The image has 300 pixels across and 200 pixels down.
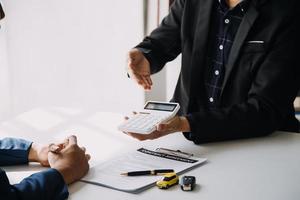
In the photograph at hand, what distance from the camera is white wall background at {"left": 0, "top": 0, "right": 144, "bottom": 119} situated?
2701 millimetres

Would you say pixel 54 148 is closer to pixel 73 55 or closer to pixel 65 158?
pixel 65 158

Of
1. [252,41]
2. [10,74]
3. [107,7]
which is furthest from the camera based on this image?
[10,74]

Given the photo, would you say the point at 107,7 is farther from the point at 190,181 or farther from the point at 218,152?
the point at 190,181

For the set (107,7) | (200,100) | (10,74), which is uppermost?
(107,7)

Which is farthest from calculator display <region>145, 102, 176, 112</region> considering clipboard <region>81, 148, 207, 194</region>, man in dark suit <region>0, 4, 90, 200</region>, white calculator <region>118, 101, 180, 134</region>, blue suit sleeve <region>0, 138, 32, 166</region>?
blue suit sleeve <region>0, 138, 32, 166</region>

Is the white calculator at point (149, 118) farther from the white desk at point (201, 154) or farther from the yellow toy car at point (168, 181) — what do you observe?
the yellow toy car at point (168, 181)

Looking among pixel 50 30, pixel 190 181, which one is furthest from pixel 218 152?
pixel 50 30

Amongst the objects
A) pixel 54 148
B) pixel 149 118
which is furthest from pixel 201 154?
pixel 54 148

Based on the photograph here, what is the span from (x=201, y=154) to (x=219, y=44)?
534 millimetres

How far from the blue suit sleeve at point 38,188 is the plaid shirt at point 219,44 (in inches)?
31.5

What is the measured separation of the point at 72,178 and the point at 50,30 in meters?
1.97

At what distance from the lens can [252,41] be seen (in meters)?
1.47

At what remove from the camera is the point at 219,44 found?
5.25 ft

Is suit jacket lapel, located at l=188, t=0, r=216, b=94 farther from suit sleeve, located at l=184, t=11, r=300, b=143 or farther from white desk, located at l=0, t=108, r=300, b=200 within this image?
white desk, located at l=0, t=108, r=300, b=200
